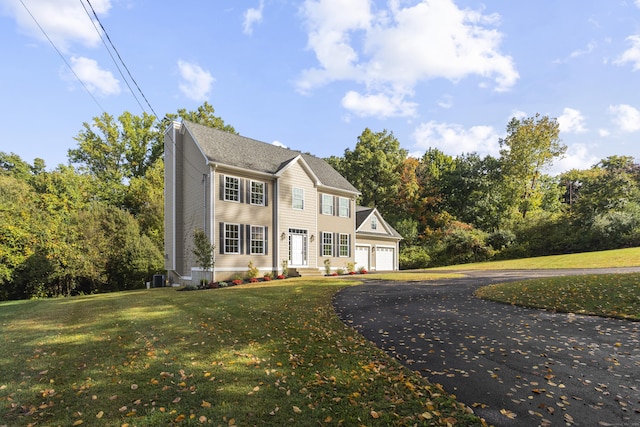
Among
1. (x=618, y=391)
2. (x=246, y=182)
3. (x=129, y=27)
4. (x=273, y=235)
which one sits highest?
(x=129, y=27)

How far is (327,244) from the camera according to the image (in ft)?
77.5

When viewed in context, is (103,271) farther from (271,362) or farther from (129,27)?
(271,362)

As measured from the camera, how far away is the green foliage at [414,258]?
105ft

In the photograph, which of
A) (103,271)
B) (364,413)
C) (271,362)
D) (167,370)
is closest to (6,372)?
(167,370)

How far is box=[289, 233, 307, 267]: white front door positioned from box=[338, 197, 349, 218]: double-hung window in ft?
12.7

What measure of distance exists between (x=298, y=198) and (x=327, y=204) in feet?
9.11

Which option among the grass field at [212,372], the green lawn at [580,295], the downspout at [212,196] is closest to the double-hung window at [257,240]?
the downspout at [212,196]

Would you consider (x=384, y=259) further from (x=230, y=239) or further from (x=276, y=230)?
(x=230, y=239)

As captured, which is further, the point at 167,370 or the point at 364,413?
the point at 167,370

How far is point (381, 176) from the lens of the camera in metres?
38.8

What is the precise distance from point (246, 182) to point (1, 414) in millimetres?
16246

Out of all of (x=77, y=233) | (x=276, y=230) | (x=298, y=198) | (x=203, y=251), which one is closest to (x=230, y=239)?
(x=203, y=251)

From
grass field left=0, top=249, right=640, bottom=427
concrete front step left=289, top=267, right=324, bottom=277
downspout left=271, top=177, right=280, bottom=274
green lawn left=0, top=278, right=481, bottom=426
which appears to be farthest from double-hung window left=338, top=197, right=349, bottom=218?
green lawn left=0, top=278, right=481, bottom=426

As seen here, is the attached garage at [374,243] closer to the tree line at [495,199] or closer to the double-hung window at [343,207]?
the double-hung window at [343,207]
